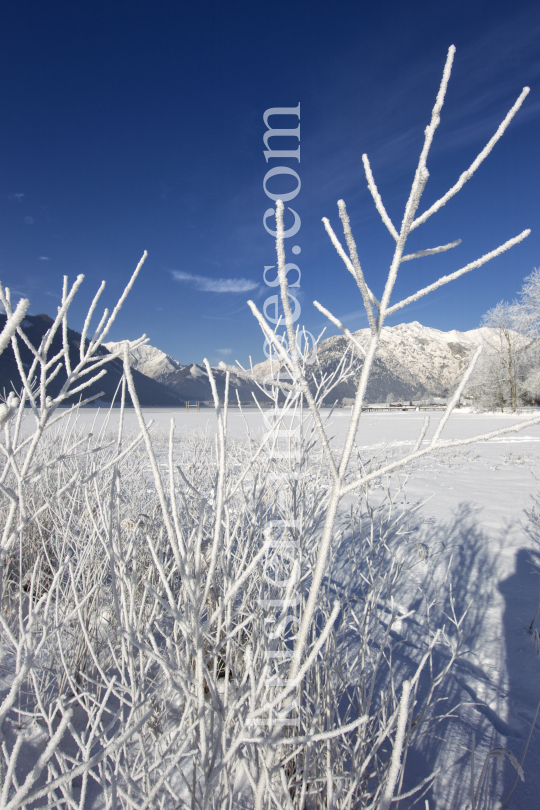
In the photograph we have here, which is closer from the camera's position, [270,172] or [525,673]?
[525,673]

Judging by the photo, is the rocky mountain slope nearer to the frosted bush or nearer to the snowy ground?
the snowy ground

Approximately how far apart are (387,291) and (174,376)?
396 feet

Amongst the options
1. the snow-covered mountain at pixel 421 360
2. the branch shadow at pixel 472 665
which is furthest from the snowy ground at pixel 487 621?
the snow-covered mountain at pixel 421 360

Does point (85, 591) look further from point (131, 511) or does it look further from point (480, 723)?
point (480, 723)

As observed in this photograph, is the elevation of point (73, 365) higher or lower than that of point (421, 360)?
lower

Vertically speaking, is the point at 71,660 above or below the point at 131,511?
below

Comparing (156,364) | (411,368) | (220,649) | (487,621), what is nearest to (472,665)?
(487,621)

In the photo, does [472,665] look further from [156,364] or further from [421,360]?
[156,364]

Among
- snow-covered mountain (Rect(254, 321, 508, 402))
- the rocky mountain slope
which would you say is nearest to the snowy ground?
the rocky mountain slope

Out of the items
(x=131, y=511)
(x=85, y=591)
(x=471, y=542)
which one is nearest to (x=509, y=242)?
(x=85, y=591)

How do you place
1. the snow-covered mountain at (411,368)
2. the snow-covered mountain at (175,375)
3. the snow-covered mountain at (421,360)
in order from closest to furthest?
the snow-covered mountain at (421,360) < the snow-covered mountain at (411,368) < the snow-covered mountain at (175,375)

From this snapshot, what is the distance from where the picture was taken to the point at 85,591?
5.35 feet

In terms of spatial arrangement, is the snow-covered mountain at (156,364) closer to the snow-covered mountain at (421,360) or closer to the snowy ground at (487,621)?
the snow-covered mountain at (421,360)

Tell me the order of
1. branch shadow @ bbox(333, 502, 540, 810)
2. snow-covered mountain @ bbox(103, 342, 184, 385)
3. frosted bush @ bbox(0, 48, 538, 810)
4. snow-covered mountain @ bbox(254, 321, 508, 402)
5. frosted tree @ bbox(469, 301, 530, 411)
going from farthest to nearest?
snow-covered mountain @ bbox(103, 342, 184, 385)
snow-covered mountain @ bbox(254, 321, 508, 402)
frosted tree @ bbox(469, 301, 530, 411)
branch shadow @ bbox(333, 502, 540, 810)
frosted bush @ bbox(0, 48, 538, 810)
